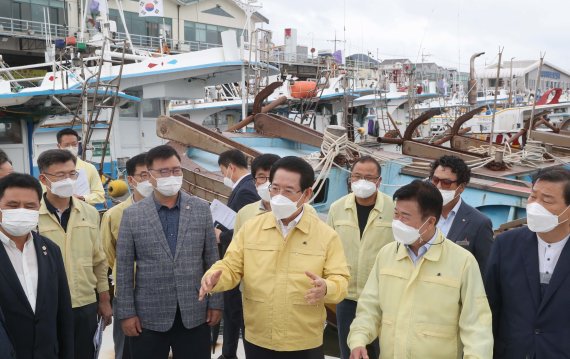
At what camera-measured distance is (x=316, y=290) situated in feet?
8.35

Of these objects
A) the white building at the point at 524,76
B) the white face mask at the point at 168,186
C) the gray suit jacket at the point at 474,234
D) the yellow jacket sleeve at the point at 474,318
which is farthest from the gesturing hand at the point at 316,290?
the white building at the point at 524,76

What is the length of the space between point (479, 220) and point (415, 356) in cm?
125

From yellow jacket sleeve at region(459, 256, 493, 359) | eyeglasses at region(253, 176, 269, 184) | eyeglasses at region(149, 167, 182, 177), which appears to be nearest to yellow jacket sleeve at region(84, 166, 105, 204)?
eyeglasses at region(253, 176, 269, 184)

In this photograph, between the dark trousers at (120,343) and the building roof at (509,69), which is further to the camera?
the building roof at (509,69)

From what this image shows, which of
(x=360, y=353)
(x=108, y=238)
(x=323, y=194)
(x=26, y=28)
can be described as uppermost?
(x=26, y=28)

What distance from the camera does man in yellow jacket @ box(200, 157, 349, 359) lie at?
9.09 ft

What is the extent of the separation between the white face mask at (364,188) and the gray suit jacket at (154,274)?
1.21 m

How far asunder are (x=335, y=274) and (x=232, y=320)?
62.9 inches

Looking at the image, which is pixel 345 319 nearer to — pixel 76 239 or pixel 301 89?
pixel 76 239

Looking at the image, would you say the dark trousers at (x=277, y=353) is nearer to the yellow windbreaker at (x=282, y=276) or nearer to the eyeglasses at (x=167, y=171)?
the yellow windbreaker at (x=282, y=276)

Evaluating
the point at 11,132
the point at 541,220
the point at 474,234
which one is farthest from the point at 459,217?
the point at 11,132

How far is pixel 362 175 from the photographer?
12.6ft

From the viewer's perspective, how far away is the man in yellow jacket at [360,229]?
361 centimetres

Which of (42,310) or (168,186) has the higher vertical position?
(168,186)
